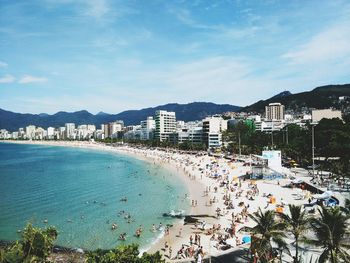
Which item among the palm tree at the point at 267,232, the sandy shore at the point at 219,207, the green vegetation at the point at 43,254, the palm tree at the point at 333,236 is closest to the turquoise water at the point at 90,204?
the sandy shore at the point at 219,207

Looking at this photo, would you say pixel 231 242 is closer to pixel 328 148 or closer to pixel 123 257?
pixel 123 257

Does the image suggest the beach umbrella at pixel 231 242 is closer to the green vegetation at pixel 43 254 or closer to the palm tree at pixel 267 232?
the palm tree at pixel 267 232

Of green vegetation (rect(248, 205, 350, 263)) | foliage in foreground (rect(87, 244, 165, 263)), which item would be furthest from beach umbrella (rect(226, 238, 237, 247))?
foliage in foreground (rect(87, 244, 165, 263))

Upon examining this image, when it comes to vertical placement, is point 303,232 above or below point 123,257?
below

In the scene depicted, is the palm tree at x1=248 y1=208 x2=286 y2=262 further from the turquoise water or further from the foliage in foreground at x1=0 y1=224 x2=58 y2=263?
the turquoise water

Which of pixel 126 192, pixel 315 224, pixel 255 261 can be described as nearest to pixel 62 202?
pixel 126 192

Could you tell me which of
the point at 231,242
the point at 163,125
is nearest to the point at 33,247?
the point at 231,242

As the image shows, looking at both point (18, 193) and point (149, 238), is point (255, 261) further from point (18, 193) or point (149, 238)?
point (18, 193)

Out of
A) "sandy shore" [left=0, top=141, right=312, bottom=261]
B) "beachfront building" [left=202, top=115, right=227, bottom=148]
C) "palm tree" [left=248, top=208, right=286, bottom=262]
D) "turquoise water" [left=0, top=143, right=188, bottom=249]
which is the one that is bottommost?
"turquoise water" [left=0, top=143, right=188, bottom=249]
